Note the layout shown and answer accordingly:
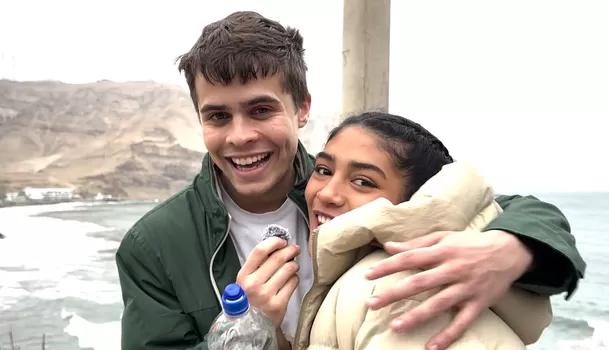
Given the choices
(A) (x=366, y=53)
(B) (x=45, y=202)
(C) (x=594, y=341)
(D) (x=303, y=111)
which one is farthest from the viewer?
(B) (x=45, y=202)

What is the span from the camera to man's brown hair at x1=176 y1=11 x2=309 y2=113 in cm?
112

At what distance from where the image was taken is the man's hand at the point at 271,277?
0.94m

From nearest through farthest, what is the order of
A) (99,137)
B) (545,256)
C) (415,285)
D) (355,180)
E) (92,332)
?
(415,285) → (545,256) → (355,180) → (92,332) → (99,137)

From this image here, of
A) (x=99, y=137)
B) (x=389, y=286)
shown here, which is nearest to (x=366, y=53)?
(x=389, y=286)

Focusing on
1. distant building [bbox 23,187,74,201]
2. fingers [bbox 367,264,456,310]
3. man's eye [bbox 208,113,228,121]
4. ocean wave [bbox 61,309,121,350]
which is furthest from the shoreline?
fingers [bbox 367,264,456,310]

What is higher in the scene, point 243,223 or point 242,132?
point 242,132

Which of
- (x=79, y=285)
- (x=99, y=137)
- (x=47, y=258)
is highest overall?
(x=99, y=137)

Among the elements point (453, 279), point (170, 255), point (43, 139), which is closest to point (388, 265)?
point (453, 279)

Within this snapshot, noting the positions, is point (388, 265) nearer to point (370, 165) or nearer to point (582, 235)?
point (370, 165)

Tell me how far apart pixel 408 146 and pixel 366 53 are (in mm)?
1215

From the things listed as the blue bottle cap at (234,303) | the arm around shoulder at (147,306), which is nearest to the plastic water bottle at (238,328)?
the blue bottle cap at (234,303)

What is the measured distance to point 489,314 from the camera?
89 centimetres

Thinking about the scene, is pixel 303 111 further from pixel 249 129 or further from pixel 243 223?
pixel 243 223

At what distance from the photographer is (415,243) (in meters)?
0.88
